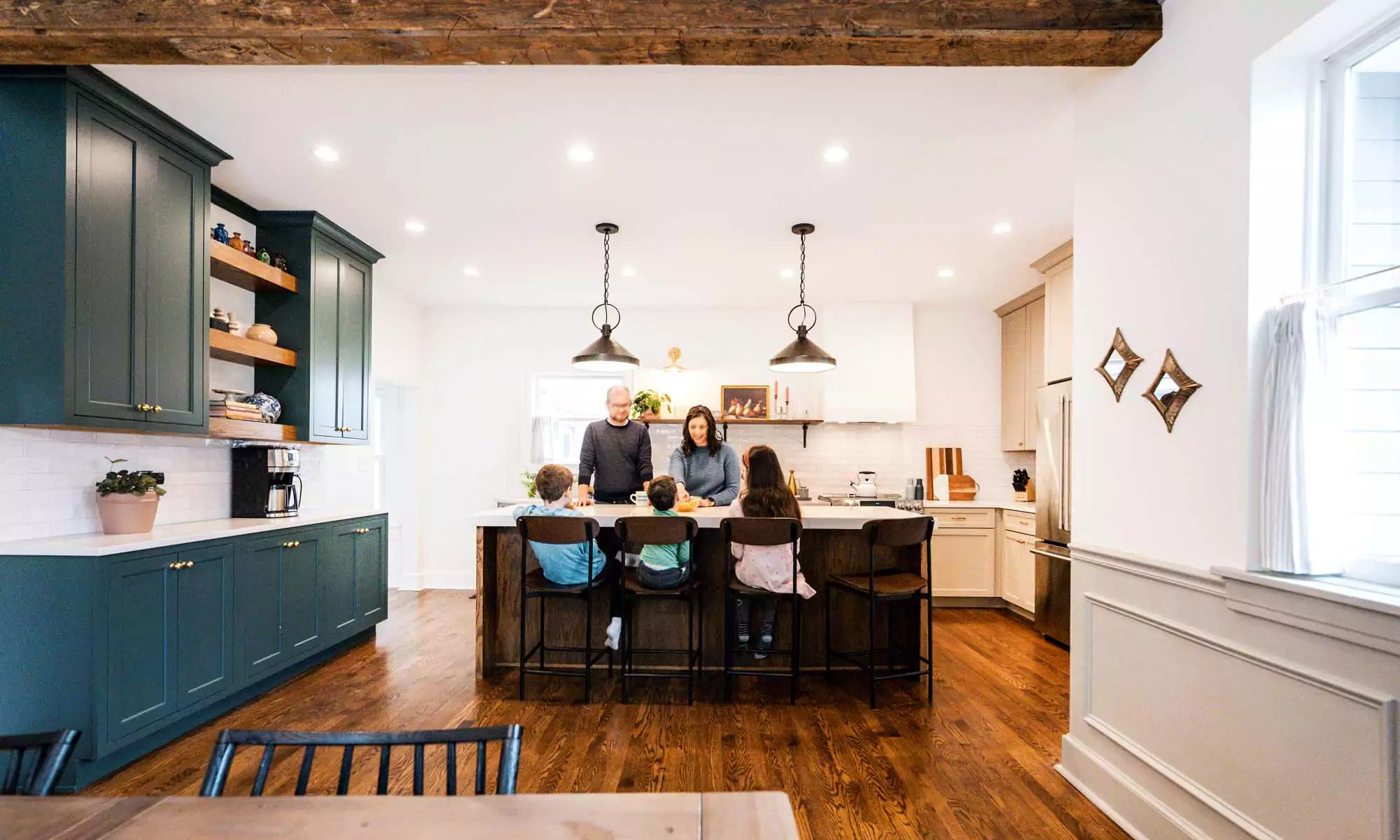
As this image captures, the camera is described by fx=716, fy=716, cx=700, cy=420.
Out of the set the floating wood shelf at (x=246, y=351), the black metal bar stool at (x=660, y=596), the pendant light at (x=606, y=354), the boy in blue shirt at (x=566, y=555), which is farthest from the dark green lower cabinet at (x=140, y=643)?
the pendant light at (x=606, y=354)

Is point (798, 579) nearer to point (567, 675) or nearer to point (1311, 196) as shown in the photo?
point (567, 675)

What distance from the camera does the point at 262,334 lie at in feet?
13.6

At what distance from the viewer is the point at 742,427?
6805 mm

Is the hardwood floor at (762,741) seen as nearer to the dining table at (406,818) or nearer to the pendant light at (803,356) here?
the dining table at (406,818)

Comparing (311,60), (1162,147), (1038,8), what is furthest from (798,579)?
(311,60)

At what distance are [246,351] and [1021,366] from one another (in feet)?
19.1

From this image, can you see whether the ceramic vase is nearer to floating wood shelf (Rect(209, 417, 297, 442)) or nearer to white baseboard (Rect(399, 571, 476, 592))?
floating wood shelf (Rect(209, 417, 297, 442))

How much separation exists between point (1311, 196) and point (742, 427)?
5.05 meters

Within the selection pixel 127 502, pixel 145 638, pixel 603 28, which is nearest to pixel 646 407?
pixel 127 502

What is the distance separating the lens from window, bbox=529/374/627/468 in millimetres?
6883

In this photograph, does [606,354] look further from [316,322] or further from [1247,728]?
[1247,728]

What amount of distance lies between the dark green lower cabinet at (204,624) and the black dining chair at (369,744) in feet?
7.89

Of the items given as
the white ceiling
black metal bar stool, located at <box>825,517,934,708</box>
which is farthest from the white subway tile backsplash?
black metal bar stool, located at <box>825,517,934,708</box>

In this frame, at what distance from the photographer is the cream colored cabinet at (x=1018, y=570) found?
550cm
